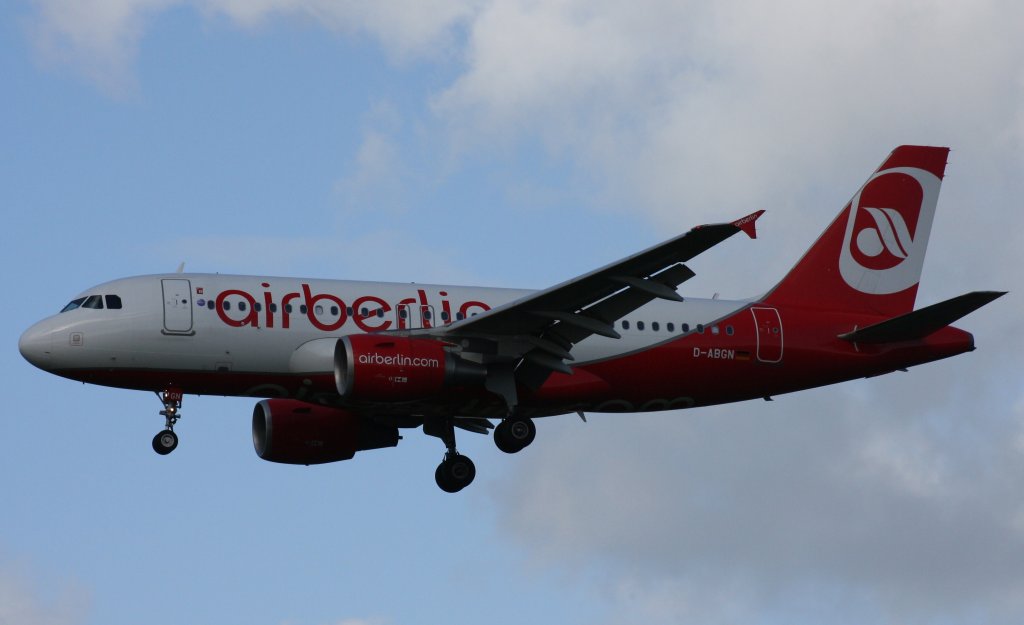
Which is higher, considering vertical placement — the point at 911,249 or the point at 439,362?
the point at 911,249

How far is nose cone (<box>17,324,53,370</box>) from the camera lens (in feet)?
126

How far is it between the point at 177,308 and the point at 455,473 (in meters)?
8.19

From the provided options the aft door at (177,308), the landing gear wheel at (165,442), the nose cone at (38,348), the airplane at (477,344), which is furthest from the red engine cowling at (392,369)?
the nose cone at (38,348)

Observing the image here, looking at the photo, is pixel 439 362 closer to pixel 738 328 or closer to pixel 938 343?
pixel 738 328

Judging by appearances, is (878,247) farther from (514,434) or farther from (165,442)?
(165,442)

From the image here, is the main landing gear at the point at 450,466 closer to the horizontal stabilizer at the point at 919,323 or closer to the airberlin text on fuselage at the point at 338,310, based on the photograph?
the airberlin text on fuselage at the point at 338,310

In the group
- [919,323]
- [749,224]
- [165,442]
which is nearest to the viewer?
[749,224]

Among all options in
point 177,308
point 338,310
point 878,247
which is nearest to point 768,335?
point 878,247

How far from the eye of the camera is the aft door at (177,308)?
38.5m

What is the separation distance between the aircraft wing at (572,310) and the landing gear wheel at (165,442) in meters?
6.29

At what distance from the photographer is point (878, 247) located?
4528cm

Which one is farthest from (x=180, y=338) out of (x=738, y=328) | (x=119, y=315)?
(x=738, y=328)

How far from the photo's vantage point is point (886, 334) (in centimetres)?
4262

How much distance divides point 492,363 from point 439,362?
1395 mm
